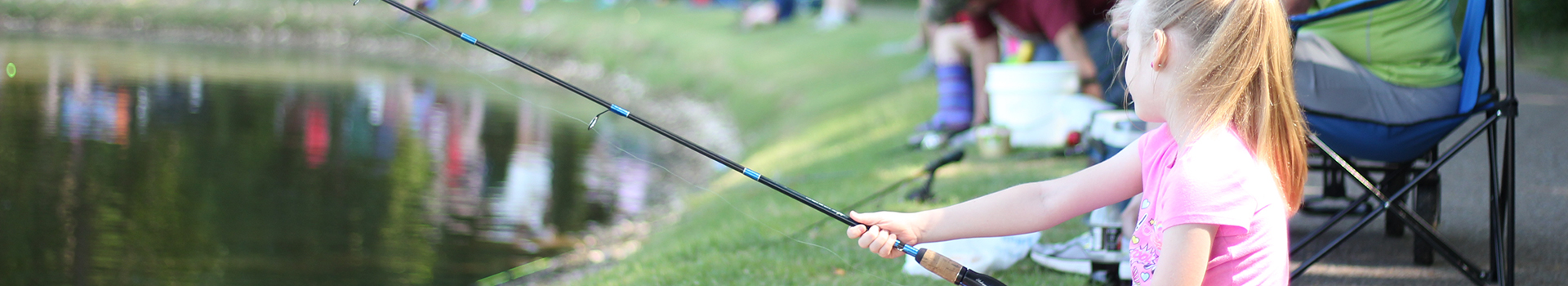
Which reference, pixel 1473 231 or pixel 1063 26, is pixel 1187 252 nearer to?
pixel 1473 231

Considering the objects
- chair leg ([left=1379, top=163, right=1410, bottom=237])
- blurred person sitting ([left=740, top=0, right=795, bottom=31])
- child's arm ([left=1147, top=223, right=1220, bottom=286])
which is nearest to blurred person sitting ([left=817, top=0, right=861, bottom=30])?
A: blurred person sitting ([left=740, top=0, right=795, bottom=31])

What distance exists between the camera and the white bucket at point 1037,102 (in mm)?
4363

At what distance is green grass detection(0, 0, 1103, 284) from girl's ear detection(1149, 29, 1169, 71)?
0.66 metres

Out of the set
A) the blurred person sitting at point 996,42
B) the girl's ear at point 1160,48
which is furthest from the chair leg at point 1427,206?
the girl's ear at point 1160,48

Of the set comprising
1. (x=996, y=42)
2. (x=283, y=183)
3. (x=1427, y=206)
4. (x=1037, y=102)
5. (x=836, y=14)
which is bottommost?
(x=283, y=183)

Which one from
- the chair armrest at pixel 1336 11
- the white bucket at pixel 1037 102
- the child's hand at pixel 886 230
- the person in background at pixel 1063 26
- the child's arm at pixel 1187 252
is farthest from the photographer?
the person in background at pixel 1063 26

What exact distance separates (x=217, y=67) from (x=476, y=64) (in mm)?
2573

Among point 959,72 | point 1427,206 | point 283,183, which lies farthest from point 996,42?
point 283,183

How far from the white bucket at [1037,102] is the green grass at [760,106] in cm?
26

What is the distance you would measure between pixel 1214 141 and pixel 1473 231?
7.04 feet

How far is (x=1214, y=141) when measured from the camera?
4.50 feet

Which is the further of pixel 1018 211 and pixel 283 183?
pixel 283 183

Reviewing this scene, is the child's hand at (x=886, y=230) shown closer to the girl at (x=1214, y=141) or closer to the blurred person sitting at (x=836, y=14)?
the girl at (x=1214, y=141)

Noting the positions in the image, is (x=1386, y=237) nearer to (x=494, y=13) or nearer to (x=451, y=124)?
(x=451, y=124)
